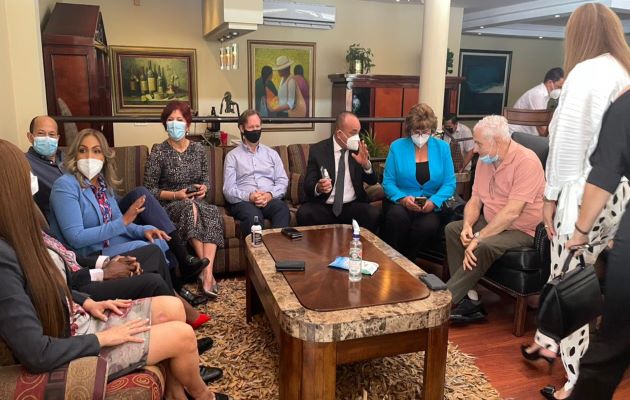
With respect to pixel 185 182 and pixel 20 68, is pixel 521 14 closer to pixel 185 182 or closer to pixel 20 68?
pixel 185 182

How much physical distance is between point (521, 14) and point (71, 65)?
595 centimetres

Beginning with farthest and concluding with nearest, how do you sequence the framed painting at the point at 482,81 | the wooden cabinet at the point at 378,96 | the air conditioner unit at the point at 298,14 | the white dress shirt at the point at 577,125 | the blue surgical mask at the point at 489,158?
the framed painting at the point at 482,81
the wooden cabinet at the point at 378,96
the air conditioner unit at the point at 298,14
the blue surgical mask at the point at 489,158
the white dress shirt at the point at 577,125

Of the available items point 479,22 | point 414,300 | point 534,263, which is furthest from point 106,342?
point 479,22

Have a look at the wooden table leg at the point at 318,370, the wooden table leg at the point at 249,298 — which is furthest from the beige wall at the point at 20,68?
the wooden table leg at the point at 318,370

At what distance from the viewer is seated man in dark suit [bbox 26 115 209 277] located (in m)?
2.63

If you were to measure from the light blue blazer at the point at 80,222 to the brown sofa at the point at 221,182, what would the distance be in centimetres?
86

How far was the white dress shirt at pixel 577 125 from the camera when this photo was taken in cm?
174

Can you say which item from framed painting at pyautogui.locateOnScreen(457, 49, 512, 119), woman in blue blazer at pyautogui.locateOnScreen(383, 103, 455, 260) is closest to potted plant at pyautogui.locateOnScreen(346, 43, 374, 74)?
framed painting at pyautogui.locateOnScreen(457, 49, 512, 119)

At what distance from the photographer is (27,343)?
4.25 feet

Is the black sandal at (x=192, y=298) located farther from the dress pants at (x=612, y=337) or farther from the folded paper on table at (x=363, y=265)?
the dress pants at (x=612, y=337)

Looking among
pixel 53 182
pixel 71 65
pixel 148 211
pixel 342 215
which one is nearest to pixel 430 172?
pixel 342 215

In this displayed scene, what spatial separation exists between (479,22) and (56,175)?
7.08 meters

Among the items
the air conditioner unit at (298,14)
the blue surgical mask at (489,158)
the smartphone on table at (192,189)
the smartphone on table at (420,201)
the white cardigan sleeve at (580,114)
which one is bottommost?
the smartphone on table at (420,201)

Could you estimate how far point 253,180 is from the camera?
11.9ft
